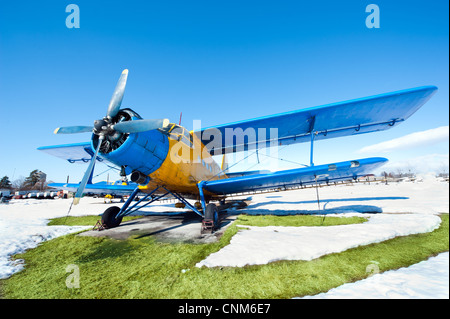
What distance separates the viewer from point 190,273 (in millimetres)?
2467

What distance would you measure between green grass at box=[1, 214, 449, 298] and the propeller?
1436mm

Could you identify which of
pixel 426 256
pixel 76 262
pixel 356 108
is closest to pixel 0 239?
pixel 76 262

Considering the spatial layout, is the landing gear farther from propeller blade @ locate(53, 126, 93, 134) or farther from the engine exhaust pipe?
propeller blade @ locate(53, 126, 93, 134)

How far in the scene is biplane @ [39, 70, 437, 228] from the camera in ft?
13.4

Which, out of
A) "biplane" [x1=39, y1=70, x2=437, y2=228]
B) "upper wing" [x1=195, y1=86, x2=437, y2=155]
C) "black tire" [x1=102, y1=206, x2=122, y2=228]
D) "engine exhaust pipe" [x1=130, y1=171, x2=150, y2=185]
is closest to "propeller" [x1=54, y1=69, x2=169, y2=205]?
"biplane" [x1=39, y1=70, x2=437, y2=228]

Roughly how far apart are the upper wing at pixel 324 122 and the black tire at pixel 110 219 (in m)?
4.45

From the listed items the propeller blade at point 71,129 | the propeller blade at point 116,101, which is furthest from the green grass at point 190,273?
the propeller blade at point 116,101

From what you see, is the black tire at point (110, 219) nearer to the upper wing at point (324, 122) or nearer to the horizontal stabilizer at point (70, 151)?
the horizontal stabilizer at point (70, 151)

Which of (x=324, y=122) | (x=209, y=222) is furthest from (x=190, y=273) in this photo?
(x=324, y=122)

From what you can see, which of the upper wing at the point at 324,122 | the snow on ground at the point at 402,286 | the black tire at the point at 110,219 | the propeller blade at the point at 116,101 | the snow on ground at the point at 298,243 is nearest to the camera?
the snow on ground at the point at 402,286

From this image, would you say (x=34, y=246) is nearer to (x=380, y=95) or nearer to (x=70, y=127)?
(x=70, y=127)

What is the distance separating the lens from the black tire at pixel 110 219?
5891 millimetres
